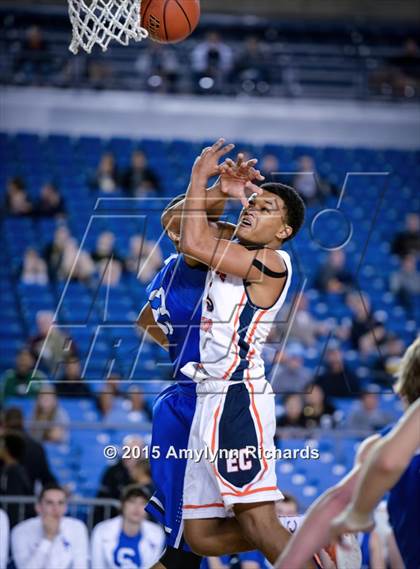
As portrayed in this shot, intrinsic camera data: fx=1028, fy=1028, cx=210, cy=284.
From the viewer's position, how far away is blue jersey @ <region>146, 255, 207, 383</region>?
498 centimetres

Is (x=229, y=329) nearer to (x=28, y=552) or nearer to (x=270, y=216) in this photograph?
(x=270, y=216)

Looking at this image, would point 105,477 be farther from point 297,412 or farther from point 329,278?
point 329,278

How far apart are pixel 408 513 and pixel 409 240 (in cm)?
1054

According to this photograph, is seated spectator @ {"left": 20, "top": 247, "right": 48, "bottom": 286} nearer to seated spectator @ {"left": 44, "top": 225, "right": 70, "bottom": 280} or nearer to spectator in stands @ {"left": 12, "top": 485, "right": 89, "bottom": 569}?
seated spectator @ {"left": 44, "top": 225, "right": 70, "bottom": 280}

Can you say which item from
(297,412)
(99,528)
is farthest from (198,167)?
(297,412)

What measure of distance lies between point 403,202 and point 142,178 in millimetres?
3972

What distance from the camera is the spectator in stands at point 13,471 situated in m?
7.70

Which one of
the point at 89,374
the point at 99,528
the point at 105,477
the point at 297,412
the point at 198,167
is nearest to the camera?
the point at 198,167

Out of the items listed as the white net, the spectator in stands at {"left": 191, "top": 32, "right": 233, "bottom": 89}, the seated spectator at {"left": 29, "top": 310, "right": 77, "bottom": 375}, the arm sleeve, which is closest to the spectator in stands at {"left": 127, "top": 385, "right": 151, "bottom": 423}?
Answer: the seated spectator at {"left": 29, "top": 310, "right": 77, "bottom": 375}

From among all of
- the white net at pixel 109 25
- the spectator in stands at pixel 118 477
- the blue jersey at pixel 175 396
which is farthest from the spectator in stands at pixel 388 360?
the white net at pixel 109 25

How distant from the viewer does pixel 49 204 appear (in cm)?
1413

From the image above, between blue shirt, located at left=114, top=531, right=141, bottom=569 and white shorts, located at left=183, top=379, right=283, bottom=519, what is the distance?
2.38m

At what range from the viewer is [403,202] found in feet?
51.0

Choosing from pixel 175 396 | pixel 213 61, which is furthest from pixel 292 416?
pixel 213 61
